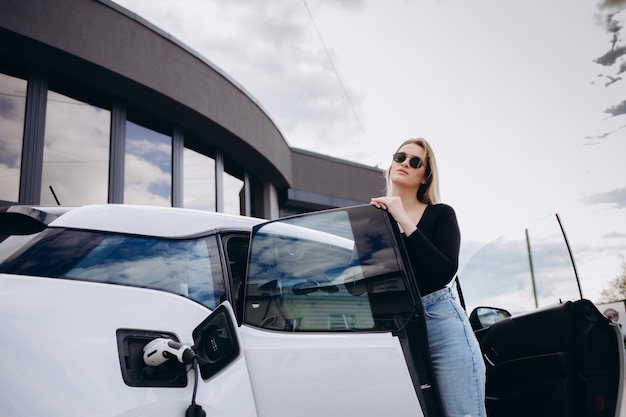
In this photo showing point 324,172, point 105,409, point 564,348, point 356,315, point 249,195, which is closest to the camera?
point 105,409

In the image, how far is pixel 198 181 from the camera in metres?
9.20

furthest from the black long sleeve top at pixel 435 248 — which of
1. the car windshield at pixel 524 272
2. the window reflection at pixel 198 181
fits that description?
the window reflection at pixel 198 181

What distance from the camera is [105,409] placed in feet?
4.57

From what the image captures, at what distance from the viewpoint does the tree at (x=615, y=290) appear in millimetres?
2963

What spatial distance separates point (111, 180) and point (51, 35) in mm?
1930

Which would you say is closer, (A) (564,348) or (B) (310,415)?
(B) (310,415)

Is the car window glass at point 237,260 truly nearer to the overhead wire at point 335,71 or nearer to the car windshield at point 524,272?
the car windshield at point 524,272

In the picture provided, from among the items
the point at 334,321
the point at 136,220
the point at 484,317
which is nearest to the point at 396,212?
the point at 334,321

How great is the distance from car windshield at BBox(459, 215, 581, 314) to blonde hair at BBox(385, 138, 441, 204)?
1031mm

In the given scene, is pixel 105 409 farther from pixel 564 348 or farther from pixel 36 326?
A: pixel 564 348

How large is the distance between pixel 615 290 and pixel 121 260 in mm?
2684

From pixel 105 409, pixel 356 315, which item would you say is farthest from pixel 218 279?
pixel 105 409

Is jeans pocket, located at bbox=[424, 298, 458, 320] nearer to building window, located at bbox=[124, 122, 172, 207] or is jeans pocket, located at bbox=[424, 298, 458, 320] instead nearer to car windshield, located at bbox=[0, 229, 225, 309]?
car windshield, located at bbox=[0, 229, 225, 309]

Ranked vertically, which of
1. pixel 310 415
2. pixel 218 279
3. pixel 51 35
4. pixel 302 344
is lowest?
pixel 310 415
